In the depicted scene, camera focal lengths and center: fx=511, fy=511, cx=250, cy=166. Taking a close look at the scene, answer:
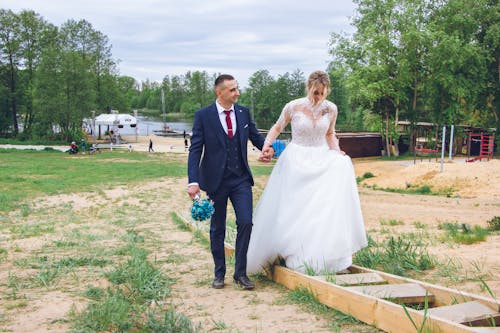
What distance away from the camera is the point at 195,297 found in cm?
481

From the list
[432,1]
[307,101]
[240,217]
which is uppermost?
[432,1]

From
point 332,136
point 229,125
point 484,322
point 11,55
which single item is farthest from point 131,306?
point 11,55

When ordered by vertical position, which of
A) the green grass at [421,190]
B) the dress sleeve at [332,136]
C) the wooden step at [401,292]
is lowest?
the green grass at [421,190]

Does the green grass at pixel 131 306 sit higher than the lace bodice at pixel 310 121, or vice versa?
the lace bodice at pixel 310 121

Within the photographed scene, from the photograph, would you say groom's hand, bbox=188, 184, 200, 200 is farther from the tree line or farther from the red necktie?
the tree line

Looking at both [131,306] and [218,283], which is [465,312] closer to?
[218,283]

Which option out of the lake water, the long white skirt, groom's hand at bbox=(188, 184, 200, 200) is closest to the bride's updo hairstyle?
the long white skirt

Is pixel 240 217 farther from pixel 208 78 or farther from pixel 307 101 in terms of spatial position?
pixel 208 78

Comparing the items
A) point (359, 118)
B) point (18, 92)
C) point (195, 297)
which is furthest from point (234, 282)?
point (359, 118)

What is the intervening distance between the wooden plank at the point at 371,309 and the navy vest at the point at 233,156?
3.91ft

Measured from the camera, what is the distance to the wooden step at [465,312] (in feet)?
11.6

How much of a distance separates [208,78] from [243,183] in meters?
141

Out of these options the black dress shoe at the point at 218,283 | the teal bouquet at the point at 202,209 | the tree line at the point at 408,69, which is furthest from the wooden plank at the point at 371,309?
the tree line at the point at 408,69

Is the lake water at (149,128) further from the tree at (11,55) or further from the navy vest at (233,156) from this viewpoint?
the navy vest at (233,156)
